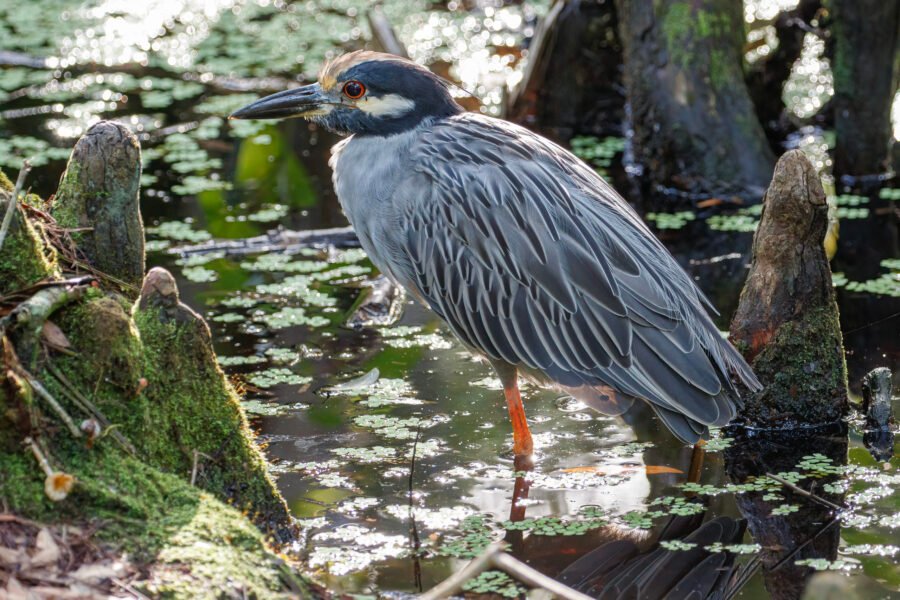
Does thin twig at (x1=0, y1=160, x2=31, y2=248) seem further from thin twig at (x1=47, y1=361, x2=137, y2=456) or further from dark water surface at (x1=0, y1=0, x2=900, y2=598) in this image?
dark water surface at (x1=0, y1=0, x2=900, y2=598)

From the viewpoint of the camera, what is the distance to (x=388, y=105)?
548 centimetres

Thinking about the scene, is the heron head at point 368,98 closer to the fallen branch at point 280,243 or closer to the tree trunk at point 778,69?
the fallen branch at point 280,243

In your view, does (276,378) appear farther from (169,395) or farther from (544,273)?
(169,395)

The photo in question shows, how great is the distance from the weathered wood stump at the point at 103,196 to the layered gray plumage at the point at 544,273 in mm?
1071

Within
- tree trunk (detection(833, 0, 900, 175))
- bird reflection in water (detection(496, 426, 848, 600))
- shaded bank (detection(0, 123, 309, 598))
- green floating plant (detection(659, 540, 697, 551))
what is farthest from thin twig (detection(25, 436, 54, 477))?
tree trunk (detection(833, 0, 900, 175))

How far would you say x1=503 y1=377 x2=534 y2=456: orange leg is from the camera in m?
5.29

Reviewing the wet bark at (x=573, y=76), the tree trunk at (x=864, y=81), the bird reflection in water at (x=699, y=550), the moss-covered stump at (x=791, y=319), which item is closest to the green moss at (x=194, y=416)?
the bird reflection in water at (x=699, y=550)

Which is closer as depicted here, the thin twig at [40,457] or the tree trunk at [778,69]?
the thin twig at [40,457]

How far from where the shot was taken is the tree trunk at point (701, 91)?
28.8 feet

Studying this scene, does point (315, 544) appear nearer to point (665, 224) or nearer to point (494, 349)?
point (494, 349)

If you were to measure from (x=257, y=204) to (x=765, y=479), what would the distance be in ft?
16.4

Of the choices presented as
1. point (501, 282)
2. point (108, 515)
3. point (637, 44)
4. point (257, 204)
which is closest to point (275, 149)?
point (257, 204)

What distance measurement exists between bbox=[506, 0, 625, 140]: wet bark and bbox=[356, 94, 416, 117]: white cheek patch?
4.63 metres

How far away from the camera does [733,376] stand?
5.39 m
